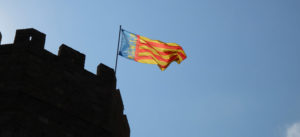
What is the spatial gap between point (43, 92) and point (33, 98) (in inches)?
17.2

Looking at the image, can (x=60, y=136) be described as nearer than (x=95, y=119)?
Yes

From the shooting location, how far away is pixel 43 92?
546 inches

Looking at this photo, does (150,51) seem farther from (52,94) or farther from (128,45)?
(52,94)

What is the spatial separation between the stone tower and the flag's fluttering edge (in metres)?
2.53

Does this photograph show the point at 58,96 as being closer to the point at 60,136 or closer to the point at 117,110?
the point at 60,136

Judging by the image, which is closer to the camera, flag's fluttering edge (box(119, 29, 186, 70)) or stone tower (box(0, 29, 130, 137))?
stone tower (box(0, 29, 130, 137))

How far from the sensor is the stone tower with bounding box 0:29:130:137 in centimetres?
1305

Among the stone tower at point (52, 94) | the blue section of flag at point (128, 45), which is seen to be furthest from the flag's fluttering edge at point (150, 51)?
the stone tower at point (52, 94)

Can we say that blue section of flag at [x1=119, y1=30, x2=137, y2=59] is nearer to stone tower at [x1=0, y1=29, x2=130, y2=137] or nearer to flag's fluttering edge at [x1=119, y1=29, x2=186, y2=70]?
flag's fluttering edge at [x1=119, y1=29, x2=186, y2=70]

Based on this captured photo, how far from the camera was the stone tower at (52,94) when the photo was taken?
13055 mm

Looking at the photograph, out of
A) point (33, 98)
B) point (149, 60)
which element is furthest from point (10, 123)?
point (149, 60)

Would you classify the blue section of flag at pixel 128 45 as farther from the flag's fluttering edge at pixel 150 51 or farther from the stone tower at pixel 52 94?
the stone tower at pixel 52 94

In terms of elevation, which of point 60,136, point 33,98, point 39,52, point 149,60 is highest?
point 149,60

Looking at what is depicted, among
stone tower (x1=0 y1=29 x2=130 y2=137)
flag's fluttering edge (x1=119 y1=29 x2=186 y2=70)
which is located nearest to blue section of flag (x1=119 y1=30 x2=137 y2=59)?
flag's fluttering edge (x1=119 y1=29 x2=186 y2=70)
